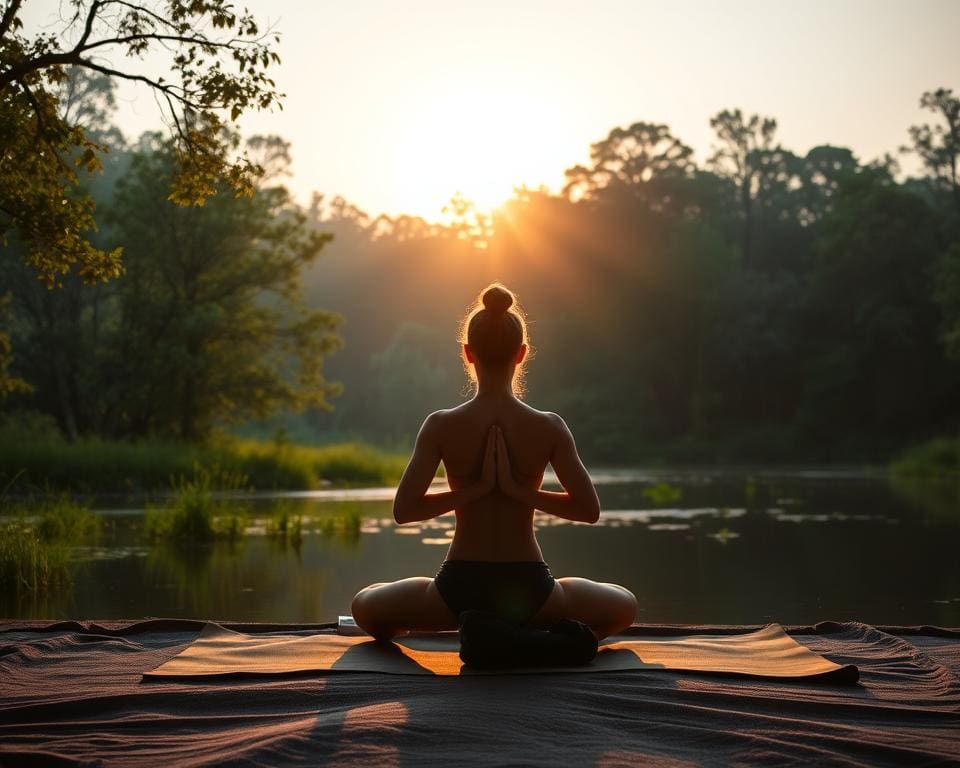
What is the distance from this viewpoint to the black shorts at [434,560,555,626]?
12.4 feet

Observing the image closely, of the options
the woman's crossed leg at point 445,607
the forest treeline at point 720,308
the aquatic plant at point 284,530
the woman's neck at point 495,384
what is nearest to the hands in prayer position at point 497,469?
the woman's neck at point 495,384

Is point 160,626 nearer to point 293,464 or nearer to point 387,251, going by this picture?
point 293,464

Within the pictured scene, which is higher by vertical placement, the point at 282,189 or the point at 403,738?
the point at 282,189

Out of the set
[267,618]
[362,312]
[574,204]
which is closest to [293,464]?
[267,618]

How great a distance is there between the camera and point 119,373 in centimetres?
2111

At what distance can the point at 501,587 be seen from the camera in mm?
3764

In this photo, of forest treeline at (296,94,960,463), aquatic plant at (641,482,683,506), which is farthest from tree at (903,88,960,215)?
aquatic plant at (641,482,683,506)

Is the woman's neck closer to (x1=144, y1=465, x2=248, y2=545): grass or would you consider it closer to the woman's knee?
the woman's knee

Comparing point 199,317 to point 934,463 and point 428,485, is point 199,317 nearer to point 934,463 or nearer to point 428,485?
point 934,463

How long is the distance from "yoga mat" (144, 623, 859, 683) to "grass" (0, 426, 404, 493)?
11765mm

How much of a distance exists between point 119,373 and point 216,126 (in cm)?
1386

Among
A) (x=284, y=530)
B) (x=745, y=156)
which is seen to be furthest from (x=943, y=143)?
(x=284, y=530)

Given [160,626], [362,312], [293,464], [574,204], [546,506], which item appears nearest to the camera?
[546,506]

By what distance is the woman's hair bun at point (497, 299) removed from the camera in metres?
3.85
